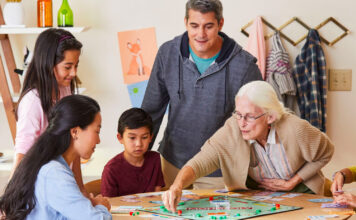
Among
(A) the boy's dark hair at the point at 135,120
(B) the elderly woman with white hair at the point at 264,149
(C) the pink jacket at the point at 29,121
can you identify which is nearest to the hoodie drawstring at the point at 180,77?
(A) the boy's dark hair at the point at 135,120

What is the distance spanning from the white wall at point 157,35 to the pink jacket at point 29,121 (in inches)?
54.3

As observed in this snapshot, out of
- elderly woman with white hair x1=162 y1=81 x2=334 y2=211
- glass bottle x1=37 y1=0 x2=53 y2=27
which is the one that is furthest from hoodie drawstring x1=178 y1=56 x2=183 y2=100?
glass bottle x1=37 y1=0 x2=53 y2=27

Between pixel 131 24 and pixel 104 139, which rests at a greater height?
pixel 131 24

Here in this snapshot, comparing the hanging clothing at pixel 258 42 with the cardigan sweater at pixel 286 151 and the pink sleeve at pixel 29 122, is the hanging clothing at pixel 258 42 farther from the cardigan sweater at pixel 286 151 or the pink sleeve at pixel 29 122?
the pink sleeve at pixel 29 122

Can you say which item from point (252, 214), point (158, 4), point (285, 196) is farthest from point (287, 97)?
point (252, 214)

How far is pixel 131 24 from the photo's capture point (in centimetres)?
385

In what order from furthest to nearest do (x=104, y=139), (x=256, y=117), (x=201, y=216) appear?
1. (x=104, y=139)
2. (x=256, y=117)
3. (x=201, y=216)

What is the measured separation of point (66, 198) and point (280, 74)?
2.13 meters

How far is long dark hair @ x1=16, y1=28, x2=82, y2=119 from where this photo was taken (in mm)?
2322

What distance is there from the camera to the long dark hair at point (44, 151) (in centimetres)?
188

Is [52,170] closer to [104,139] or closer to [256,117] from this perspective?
[256,117]

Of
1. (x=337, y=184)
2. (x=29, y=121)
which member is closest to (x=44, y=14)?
(x=29, y=121)

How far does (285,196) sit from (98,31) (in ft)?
6.30

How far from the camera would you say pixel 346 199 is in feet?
7.52
